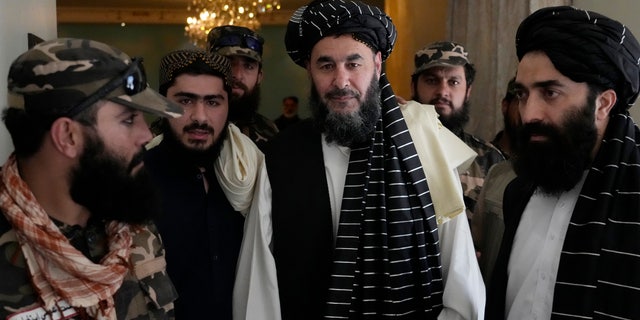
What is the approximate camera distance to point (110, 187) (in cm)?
168

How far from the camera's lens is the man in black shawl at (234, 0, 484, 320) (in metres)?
2.04

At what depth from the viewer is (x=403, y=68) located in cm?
697

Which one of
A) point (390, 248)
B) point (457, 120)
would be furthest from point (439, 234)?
point (457, 120)

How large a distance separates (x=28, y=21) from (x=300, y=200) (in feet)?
5.28

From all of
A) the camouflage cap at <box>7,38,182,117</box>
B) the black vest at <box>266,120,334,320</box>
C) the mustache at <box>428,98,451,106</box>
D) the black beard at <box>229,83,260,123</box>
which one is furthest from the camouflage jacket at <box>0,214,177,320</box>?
the mustache at <box>428,98,451,106</box>

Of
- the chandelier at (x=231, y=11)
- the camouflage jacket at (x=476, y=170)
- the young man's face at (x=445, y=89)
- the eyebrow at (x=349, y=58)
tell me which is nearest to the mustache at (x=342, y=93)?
the eyebrow at (x=349, y=58)

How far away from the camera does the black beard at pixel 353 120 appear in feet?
7.11

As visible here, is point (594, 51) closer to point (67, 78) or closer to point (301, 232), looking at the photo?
point (301, 232)

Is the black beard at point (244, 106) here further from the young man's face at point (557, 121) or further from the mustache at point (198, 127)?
the young man's face at point (557, 121)

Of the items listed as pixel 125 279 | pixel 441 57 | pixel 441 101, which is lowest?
pixel 125 279

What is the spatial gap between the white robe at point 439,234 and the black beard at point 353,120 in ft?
0.39

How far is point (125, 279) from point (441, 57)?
2486mm

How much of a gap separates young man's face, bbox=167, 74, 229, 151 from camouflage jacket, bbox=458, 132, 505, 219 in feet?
4.15

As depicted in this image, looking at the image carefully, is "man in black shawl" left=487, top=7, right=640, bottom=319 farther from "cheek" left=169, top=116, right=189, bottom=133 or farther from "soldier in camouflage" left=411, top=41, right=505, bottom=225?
"soldier in camouflage" left=411, top=41, right=505, bottom=225
